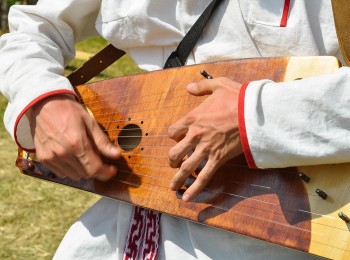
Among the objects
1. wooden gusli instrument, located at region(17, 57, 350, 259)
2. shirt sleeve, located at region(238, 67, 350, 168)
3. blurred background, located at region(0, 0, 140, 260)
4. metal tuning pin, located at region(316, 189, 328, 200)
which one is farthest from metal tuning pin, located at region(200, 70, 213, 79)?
blurred background, located at region(0, 0, 140, 260)

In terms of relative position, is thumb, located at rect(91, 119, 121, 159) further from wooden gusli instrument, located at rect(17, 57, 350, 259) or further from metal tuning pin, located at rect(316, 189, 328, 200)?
metal tuning pin, located at rect(316, 189, 328, 200)

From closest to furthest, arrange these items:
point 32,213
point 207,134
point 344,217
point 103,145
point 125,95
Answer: point 344,217
point 207,134
point 103,145
point 125,95
point 32,213

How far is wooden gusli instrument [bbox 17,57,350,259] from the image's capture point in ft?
4.96

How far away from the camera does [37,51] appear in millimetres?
2002

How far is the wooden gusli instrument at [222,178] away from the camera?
151cm

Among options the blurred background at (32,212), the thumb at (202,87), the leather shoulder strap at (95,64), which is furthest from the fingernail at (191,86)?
the blurred background at (32,212)

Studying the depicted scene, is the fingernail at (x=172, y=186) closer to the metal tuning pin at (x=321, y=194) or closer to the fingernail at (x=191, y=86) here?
the fingernail at (x=191, y=86)

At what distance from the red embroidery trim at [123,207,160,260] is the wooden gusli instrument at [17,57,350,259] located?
0.07 m

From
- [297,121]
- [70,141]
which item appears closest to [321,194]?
[297,121]

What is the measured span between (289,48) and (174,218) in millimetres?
544

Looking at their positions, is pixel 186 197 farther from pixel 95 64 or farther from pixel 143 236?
pixel 95 64

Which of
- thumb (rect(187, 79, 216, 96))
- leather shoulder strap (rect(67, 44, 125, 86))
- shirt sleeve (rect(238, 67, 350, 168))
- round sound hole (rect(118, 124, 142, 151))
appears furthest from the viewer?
leather shoulder strap (rect(67, 44, 125, 86))

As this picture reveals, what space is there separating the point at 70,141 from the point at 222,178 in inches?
16.4

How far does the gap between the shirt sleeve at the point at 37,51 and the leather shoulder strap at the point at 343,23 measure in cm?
75
